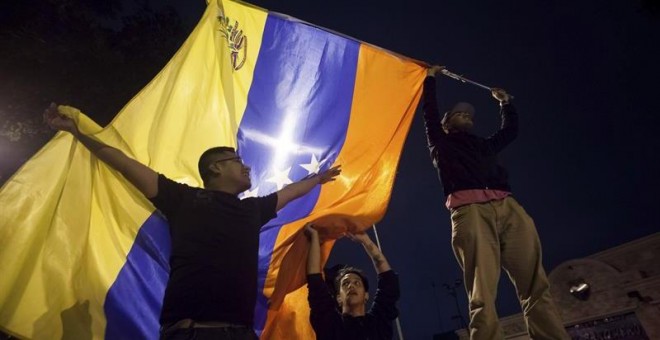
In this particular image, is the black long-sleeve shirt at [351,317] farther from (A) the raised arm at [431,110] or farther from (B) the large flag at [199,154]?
(A) the raised arm at [431,110]

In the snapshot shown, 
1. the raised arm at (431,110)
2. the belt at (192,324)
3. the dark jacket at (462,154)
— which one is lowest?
the belt at (192,324)

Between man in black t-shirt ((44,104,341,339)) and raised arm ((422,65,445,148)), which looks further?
raised arm ((422,65,445,148))

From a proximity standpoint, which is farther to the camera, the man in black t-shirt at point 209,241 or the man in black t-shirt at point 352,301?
the man in black t-shirt at point 352,301

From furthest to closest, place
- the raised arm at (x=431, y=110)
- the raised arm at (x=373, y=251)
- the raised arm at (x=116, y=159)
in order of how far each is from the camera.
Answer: the raised arm at (x=431, y=110)
the raised arm at (x=373, y=251)
the raised arm at (x=116, y=159)

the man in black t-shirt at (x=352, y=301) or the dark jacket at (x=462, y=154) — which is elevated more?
the dark jacket at (x=462, y=154)

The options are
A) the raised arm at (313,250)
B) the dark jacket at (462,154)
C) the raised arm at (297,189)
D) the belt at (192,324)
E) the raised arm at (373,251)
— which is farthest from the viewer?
the dark jacket at (462,154)

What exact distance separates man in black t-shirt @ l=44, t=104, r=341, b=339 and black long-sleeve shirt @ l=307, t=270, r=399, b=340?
2.59ft

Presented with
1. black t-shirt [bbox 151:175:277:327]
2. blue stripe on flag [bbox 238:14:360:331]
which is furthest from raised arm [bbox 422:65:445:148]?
black t-shirt [bbox 151:175:277:327]

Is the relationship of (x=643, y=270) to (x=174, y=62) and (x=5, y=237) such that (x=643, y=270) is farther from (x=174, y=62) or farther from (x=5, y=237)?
(x=5, y=237)

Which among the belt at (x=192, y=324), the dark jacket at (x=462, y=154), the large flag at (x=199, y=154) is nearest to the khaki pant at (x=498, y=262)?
the dark jacket at (x=462, y=154)

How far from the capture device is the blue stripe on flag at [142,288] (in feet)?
9.50

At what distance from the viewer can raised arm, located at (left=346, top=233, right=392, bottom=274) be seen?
3.62 m

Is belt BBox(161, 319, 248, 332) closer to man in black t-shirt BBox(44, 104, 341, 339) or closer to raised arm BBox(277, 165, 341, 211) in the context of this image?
man in black t-shirt BBox(44, 104, 341, 339)

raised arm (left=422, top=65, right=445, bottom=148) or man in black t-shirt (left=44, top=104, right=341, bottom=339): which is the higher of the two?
raised arm (left=422, top=65, right=445, bottom=148)
